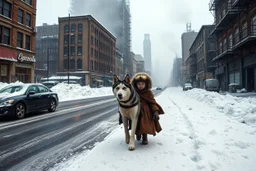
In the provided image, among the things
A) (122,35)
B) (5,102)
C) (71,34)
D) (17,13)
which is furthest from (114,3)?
(5,102)

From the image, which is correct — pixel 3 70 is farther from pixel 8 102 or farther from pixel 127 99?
pixel 127 99

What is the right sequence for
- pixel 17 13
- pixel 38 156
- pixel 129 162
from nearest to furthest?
pixel 129 162
pixel 38 156
pixel 17 13

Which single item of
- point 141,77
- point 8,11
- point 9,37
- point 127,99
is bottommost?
point 127,99

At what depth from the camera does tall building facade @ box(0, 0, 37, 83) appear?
24.5 meters

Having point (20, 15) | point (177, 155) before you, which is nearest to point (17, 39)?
point (20, 15)

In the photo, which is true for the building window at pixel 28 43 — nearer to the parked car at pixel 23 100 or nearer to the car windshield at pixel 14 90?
the parked car at pixel 23 100

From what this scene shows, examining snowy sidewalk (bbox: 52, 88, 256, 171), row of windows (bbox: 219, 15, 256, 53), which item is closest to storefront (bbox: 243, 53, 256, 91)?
row of windows (bbox: 219, 15, 256, 53)

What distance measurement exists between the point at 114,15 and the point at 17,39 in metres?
72.9

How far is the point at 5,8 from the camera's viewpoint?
24984mm

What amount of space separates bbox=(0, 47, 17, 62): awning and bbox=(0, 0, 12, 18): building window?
4934 mm

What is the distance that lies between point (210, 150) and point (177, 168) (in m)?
0.96

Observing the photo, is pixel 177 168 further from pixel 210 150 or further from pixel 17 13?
pixel 17 13

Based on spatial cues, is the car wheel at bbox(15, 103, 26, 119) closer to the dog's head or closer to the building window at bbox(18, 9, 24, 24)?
the dog's head

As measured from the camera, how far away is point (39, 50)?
76.3 metres
